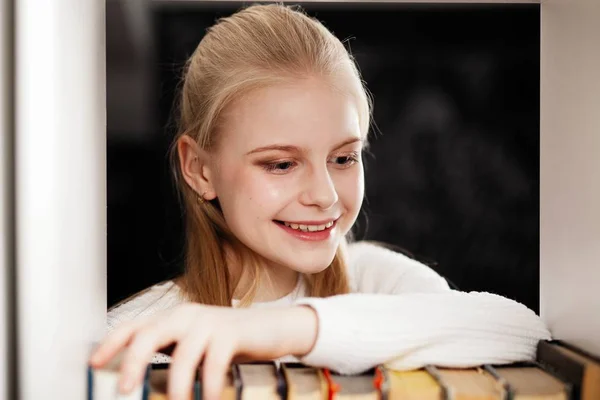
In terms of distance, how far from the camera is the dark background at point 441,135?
2.24m

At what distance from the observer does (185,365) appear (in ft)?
1.67

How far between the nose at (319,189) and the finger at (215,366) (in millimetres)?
539

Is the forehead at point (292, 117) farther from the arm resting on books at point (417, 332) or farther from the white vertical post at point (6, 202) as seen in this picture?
the white vertical post at point (6, 202)

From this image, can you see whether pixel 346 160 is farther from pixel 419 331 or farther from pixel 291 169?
pixel 419 331

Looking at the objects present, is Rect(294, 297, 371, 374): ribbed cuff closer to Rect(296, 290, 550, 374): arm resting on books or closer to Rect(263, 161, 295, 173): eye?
Rect(296, 290, 550, 374): arm resting on books

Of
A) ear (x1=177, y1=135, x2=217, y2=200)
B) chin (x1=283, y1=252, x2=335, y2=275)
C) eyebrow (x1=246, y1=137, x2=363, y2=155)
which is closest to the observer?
eyebrow (x1=246, y1=137, x2=363, y2=155)

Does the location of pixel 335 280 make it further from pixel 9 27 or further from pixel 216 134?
pixel 9 27

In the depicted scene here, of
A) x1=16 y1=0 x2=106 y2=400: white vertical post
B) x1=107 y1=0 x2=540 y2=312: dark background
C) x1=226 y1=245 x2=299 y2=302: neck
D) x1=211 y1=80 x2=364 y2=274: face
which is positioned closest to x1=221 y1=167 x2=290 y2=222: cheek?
x1=211 y1=80 x2=364 y2=274: face

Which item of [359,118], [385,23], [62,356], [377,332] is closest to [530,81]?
[385,23]

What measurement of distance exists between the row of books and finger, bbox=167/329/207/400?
2 cm

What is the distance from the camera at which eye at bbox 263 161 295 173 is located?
1.06m

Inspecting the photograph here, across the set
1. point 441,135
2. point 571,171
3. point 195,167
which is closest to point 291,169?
point 195,167

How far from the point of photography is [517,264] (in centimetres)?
236

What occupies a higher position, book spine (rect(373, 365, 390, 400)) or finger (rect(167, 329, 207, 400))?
finger (rect(167, 329, 207, 400))
